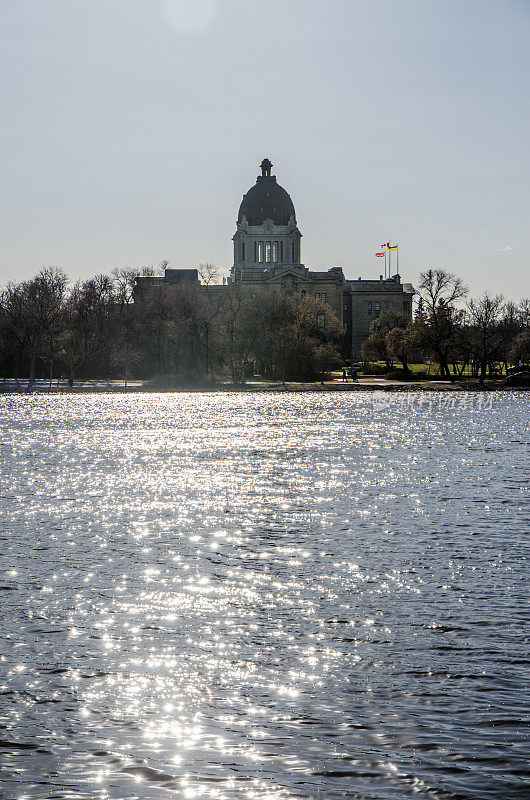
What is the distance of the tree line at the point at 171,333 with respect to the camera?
118 metres

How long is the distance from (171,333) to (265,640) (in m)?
Result: 109

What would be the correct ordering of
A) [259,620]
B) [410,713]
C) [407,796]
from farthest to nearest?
[259,620] < [410,713] < [407,796]

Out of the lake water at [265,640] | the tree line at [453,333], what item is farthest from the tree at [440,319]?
the lake water at [265,640]

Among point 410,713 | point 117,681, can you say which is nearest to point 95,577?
point 117,681

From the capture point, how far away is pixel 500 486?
111ft

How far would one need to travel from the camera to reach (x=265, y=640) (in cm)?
1462

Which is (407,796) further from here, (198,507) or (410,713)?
(198,507)

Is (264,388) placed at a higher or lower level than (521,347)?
lower

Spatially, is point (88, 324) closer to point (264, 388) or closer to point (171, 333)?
point (171, 333)

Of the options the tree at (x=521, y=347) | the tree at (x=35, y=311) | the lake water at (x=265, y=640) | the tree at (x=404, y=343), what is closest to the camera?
the lake water at (x=265, y=640)

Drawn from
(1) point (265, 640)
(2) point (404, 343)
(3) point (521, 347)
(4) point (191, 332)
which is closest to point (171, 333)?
(4) point (191, 332)

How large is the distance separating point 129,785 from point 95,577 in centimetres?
927

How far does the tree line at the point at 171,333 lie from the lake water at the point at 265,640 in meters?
84.6

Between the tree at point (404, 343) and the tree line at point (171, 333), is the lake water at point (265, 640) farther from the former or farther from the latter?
the tree at point (404, 343)
